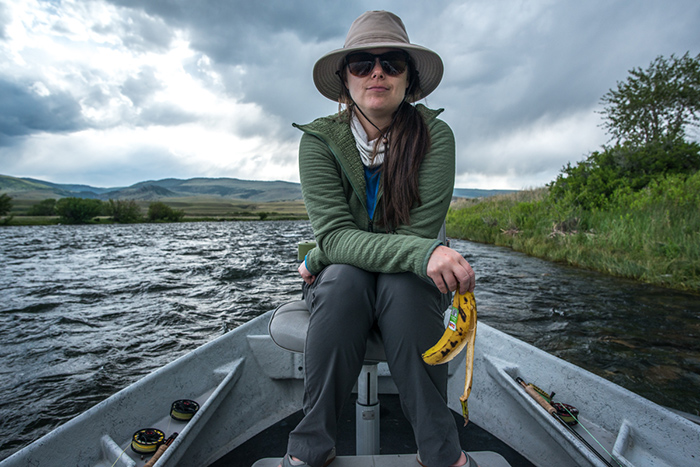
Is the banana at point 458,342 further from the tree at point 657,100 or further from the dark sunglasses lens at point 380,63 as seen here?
the tree at point 657,100

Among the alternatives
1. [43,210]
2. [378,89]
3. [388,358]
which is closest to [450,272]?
[388,358]

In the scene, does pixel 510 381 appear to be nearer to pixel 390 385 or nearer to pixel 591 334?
pixel 390 385

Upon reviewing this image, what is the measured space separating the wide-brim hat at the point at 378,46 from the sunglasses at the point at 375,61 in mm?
30

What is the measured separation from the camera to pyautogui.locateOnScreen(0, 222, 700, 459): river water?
3561 millimetres

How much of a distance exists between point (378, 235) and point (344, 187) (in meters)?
0.37

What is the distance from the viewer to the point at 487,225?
16.3 meters

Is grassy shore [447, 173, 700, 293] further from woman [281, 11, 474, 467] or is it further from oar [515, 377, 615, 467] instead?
woman [281, 11, 474, 467]

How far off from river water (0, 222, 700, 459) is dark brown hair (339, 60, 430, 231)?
9.86 feet

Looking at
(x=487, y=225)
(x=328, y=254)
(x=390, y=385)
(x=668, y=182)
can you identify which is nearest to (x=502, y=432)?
(x=390, y=385)

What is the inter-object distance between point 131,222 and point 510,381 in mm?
74130

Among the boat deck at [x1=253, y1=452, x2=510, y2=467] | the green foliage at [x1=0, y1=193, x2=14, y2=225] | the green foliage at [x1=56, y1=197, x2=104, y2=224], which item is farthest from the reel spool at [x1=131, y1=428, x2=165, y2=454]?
the green foliage at [x1=0, y1=193, x2=14, y2=225]

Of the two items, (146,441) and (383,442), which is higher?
(146,441)

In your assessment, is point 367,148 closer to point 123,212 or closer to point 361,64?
point 361,64

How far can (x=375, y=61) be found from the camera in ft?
5.23
